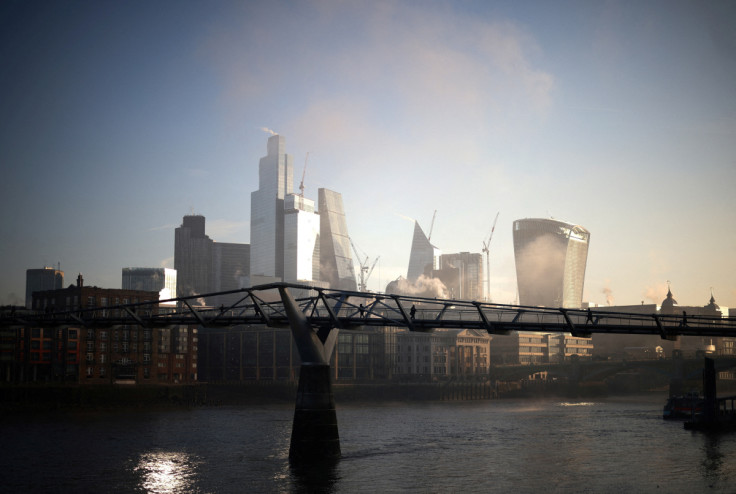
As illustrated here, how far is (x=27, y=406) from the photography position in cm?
14812

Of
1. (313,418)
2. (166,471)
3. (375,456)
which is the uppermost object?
(313,418)

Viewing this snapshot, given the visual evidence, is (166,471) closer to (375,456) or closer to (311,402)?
(311,402)

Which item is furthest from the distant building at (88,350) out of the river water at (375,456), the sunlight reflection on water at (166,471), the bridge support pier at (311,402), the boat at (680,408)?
the boat at (680,408)

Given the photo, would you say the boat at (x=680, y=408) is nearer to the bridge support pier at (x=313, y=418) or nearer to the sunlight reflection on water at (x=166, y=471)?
the bridge support pier at (x=313, y=418)

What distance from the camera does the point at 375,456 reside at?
83.2 meters

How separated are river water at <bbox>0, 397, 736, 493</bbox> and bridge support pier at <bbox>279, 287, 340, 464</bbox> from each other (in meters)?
2.19

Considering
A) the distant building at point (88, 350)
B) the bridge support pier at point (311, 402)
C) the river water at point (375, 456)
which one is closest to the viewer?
the river water at point (375, 456)

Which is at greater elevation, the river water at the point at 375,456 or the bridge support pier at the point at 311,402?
the bridge support pier at the point at 311,402

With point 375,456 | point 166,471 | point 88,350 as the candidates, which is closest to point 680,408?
point 375,456

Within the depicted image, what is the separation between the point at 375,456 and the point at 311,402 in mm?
13138

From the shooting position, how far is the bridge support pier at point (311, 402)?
74.4m

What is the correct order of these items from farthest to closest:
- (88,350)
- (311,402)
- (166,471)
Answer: (88,350) < (311,402) < (166,471)

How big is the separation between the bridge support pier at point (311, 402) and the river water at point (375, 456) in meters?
2.19

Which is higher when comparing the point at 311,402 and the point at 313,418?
the point at 311,402
